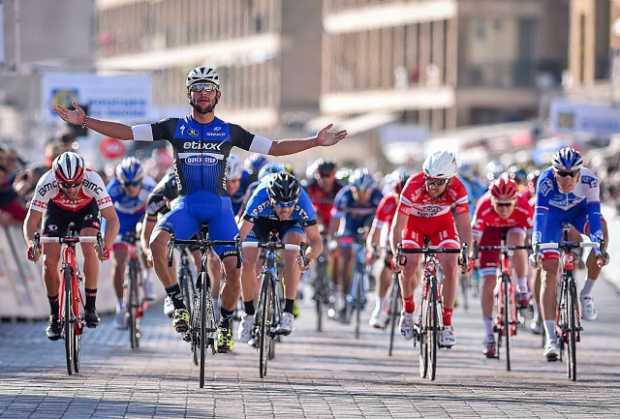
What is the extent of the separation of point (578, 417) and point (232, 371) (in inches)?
183

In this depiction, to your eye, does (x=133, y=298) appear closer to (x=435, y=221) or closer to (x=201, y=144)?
(x=435, y=221)

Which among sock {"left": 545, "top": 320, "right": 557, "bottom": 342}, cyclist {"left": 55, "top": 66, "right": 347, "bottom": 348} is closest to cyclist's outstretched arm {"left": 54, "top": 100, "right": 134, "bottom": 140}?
cyclist {"left": 55, "top": 66, "right": 347, "bottom": 348}

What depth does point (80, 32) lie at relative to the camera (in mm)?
36438

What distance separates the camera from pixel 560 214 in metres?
17.7

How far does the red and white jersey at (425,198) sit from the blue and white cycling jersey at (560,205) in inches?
25.7

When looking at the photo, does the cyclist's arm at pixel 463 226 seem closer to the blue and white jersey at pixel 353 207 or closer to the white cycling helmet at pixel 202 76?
the white cycling helmet at pixel 202 76

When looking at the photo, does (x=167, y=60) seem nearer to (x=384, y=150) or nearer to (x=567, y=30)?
(x=567, y=30)

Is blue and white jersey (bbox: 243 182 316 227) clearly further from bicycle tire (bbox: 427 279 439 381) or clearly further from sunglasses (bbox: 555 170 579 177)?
sunglasses (bbox: 555 170 579 177)

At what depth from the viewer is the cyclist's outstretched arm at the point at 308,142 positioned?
15.3 m

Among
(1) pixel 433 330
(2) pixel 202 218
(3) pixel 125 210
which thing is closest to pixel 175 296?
(2) pixel 202 218

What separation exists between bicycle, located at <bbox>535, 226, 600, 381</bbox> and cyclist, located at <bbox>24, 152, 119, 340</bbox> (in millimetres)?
3611

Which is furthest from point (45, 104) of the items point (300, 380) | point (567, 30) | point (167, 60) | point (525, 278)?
point (167, 60)

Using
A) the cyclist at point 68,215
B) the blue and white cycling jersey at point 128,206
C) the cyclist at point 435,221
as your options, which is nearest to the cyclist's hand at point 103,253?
the cyclist at point 68,215

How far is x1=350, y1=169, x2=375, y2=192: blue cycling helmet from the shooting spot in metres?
23.4
